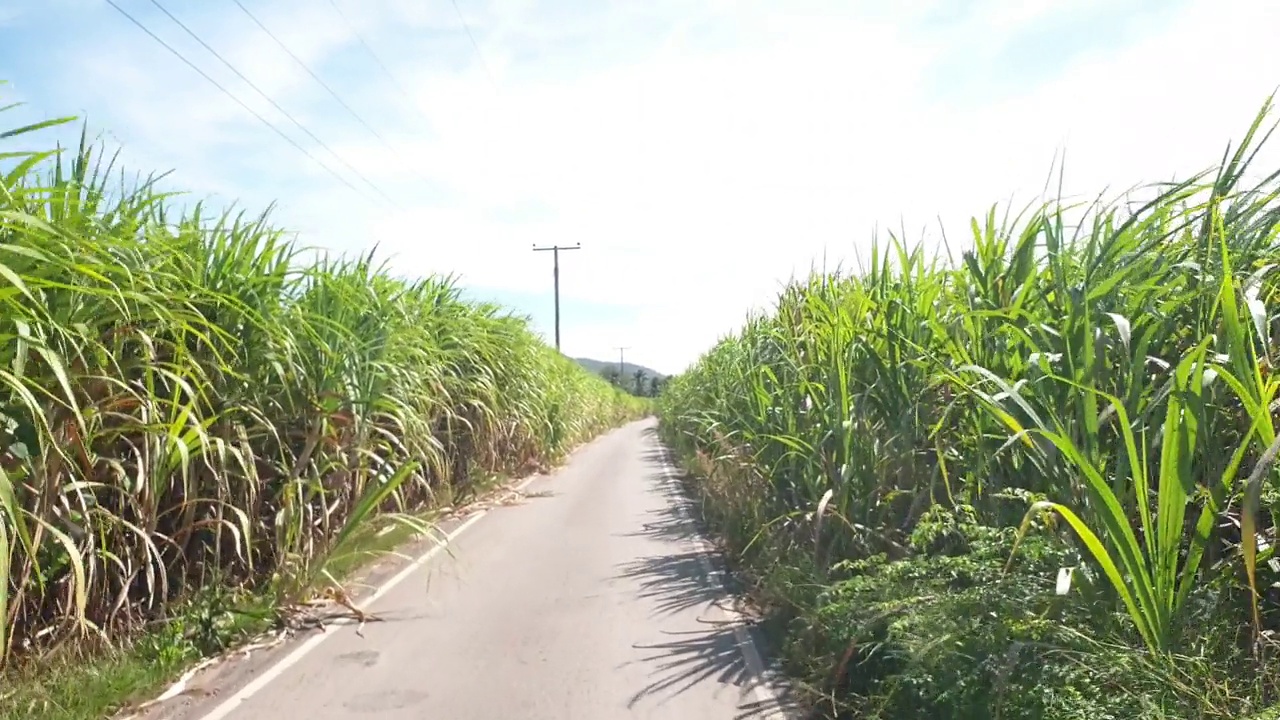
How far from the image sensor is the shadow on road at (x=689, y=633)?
209 inches

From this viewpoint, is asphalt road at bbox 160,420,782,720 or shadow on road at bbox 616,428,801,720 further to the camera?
shadow on road at bbox 616,428,801,720

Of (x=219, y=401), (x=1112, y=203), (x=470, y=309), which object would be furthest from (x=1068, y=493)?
(x=470, y=309)

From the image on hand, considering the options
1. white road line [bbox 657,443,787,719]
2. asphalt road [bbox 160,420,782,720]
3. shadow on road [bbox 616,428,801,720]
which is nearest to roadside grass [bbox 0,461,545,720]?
asphalt road [bbox 160,420,782,720]

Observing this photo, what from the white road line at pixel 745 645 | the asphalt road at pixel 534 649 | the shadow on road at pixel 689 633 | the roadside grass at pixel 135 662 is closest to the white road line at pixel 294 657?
the asphalt road at pixel 534 649

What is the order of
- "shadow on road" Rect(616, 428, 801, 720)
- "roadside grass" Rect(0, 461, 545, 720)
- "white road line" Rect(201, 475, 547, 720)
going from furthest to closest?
"shadow on road" Rect(616, 428, 801, 720)
"white road line" Rect(201, 475, 547, 720)
"roadside grass" Rect(0, 461, 545, 720)

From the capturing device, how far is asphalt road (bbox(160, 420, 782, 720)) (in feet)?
16.7

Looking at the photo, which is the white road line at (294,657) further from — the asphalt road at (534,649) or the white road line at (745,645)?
the white road line at (745,645)

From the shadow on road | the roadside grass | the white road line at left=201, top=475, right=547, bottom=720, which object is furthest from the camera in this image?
the shadow on road

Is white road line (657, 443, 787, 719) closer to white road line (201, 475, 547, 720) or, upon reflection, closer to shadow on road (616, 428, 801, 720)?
shadow on road (616, 428, 801, 720)

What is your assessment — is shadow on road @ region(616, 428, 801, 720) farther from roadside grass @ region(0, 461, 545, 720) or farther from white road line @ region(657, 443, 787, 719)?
roadside grass @ region(0, 461, 545, 720)

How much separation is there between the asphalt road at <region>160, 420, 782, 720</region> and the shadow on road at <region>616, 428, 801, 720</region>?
0.02 meters

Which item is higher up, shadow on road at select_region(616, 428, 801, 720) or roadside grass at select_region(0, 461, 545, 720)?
roadside grass at select_region(0, 461, 545, 720)

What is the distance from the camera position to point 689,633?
6684mm

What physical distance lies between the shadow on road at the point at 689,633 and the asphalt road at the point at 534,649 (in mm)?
16
